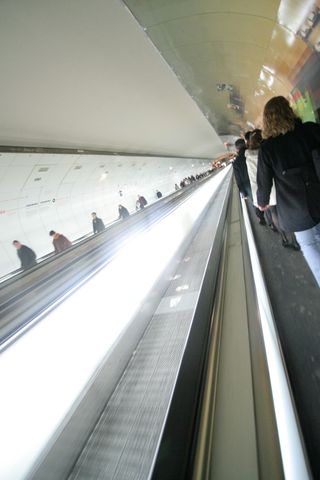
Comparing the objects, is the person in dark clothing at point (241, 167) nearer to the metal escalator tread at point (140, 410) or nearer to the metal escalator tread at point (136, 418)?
the metal escalator tread at point (140, 410)

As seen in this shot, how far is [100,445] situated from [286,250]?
10.6 feet

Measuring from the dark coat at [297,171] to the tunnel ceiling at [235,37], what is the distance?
310 cm

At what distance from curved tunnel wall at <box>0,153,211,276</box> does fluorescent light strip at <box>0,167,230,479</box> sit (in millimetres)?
5508

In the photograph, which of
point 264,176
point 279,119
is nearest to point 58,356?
point 264,176

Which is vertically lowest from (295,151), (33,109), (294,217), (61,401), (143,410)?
(143,410)

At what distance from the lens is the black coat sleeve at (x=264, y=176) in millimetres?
2070

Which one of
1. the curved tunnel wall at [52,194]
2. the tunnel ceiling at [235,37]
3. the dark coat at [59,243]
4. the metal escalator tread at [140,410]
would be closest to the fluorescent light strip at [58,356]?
the metal escalator tread at [140,410]

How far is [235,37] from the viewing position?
5.96 meters

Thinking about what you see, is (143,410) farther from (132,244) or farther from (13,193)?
(13,193)

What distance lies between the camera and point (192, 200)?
952cm

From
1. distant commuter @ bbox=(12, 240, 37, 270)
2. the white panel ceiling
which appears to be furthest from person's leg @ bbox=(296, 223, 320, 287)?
distant commuter @ bbox=(12, 240, 37, 270)

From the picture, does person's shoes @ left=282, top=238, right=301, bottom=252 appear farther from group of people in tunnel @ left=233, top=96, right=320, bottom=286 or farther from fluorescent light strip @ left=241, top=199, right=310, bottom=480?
fluorescent light strip @ left=241, top=199, right=310, bottom=480

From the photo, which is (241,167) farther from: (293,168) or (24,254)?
(24,254)

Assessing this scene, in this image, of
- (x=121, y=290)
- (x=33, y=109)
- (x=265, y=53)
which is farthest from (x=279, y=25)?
(x=121, y=290)
